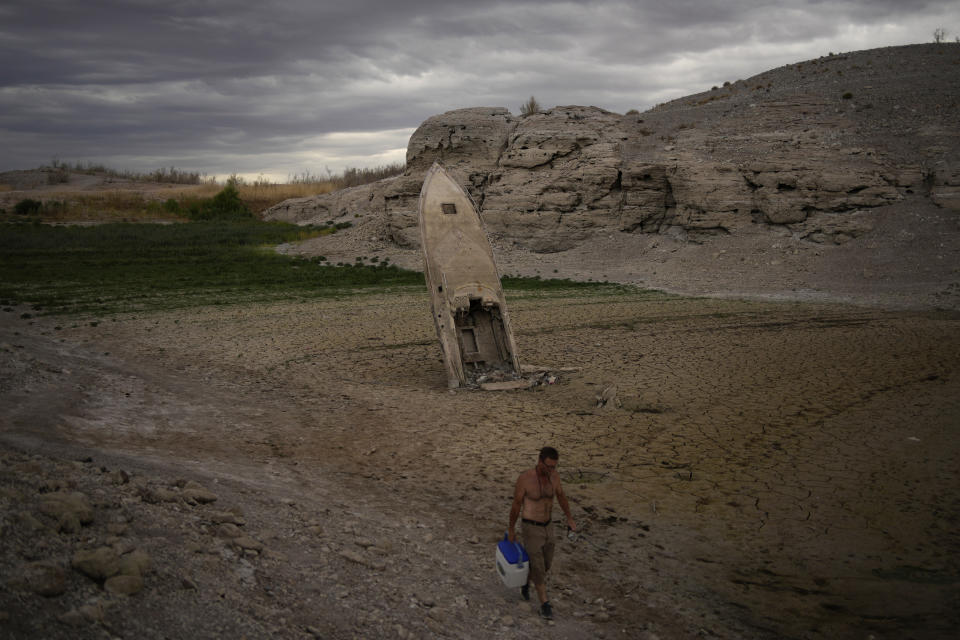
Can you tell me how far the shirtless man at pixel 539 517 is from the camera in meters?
5.20

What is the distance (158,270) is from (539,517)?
88.7 feet

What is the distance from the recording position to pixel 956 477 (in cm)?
756

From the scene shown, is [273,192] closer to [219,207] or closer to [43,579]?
[219,207]

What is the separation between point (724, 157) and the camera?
3014cm

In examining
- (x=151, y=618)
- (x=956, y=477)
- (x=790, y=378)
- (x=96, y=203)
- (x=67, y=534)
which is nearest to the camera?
(x=151, y=618)

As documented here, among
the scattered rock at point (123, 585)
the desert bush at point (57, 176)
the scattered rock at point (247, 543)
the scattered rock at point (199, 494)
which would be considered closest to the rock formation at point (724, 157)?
the scattered rock at point (199, 494)

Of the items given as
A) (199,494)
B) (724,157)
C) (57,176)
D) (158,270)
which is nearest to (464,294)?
(199,494)

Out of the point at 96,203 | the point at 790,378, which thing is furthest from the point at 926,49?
the point at 96,203

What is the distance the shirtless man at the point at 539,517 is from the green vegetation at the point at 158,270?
653 inches

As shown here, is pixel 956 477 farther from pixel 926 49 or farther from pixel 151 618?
pixel 926 49

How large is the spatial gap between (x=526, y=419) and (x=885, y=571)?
5.03 m

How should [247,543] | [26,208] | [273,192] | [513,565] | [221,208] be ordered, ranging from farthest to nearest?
[273,192], [221,208], [26,208], [247,543], [513,565]

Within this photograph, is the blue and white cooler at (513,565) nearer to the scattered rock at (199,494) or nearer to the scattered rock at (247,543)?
the scattered rock at (247,543)

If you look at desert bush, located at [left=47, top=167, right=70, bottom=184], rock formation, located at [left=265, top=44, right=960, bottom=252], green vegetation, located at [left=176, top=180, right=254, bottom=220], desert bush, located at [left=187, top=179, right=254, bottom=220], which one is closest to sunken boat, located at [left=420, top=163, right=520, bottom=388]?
rock formation, located at [left=265, top=44, right=960, bottom=252]
